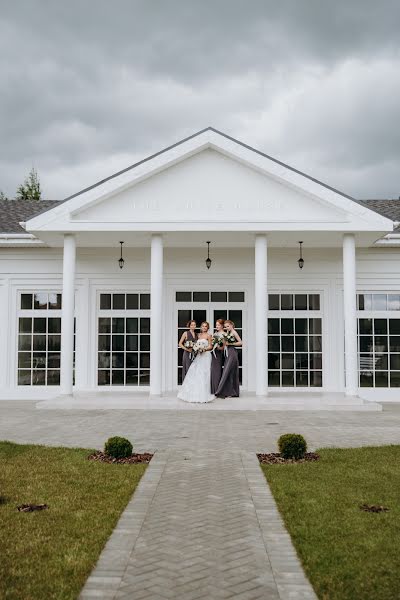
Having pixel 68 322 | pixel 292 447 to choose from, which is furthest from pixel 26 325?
pixel 292 447

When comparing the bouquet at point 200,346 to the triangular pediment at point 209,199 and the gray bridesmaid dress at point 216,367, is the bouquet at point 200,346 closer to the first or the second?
the gray bridesmaid dress at point 216,367

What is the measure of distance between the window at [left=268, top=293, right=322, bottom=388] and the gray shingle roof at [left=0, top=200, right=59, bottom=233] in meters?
7.34

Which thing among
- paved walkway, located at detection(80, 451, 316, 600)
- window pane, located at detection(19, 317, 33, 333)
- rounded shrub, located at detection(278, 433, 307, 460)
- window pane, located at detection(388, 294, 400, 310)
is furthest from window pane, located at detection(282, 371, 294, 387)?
paved walkway, located at detection(80, 451, 316, 600)

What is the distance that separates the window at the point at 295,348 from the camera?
56.2 feet

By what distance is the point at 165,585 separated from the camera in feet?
13.0

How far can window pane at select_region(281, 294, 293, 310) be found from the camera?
1734 cm

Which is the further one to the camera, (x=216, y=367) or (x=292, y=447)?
(x=216, y=367)

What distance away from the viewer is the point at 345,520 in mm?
5375

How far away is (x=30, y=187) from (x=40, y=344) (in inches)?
1209

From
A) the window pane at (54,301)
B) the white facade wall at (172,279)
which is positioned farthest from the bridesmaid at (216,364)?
the window pane at (54,301)

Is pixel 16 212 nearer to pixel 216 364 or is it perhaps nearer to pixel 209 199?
pixel 209 199

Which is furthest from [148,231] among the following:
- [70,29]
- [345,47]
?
[345,47]

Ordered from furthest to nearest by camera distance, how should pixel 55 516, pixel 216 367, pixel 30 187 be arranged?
pixel 30 187, pixel 216 367, pixel 55 516

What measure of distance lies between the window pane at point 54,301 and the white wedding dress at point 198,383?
16.5ft
